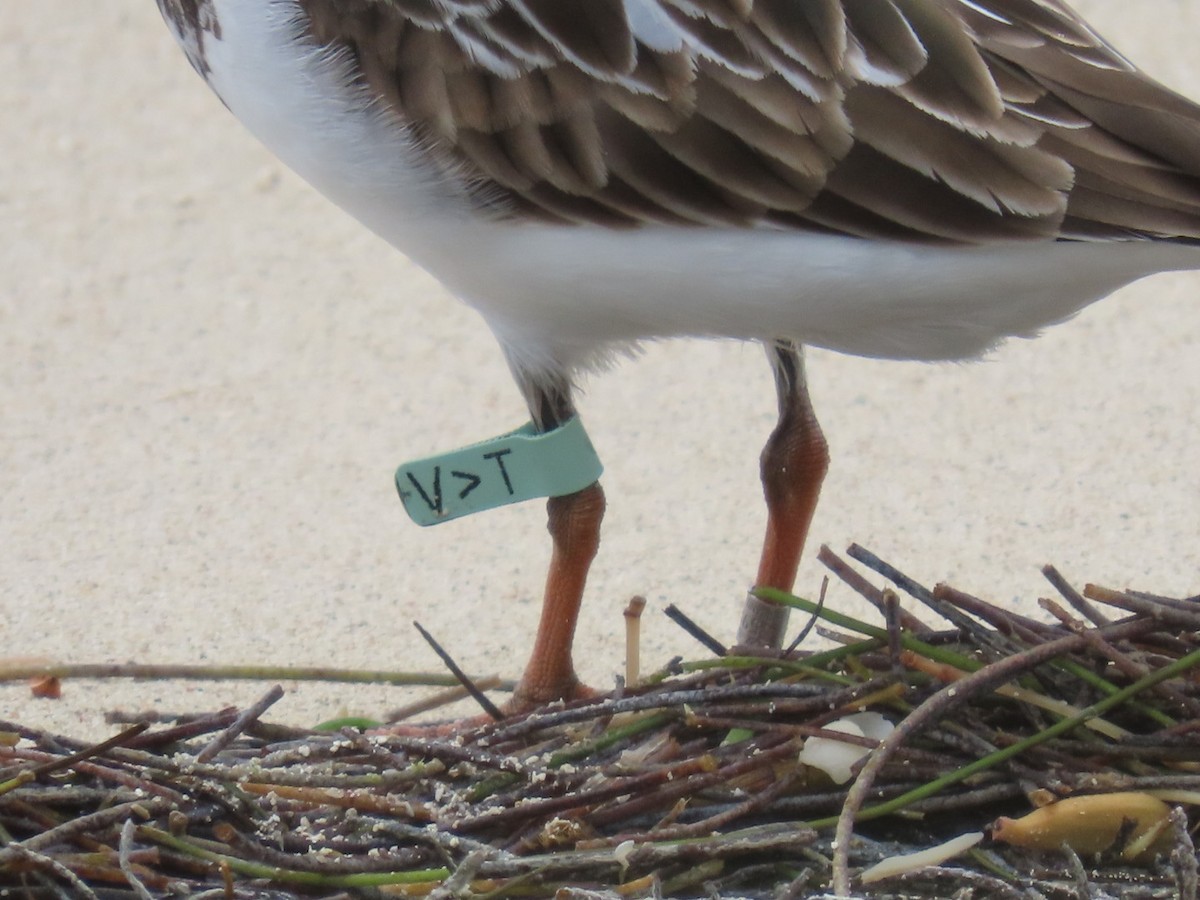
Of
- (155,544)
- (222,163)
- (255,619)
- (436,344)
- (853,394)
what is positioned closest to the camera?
(255,619)

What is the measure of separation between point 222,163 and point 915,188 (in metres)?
3.63

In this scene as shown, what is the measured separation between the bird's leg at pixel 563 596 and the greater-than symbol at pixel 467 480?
0.26 metres

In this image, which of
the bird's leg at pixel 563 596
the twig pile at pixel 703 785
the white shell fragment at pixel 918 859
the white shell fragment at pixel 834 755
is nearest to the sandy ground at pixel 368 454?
the bird's leg at pixel 563 596

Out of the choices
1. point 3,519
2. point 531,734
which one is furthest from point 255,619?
point 531,734

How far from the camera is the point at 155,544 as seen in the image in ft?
12.1

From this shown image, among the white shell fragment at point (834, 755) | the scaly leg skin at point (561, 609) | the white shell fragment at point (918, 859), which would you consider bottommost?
the white shell fragment at point (918, 859)

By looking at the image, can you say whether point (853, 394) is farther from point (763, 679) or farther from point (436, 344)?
point (763, 679)

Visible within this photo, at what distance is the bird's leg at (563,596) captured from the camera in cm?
290

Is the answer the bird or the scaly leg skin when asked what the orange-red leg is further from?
the bird

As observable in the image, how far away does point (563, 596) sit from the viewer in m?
2.94

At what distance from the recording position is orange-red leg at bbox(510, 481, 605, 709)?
2898mm

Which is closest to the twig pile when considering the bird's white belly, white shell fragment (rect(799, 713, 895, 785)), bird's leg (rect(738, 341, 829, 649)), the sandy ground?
white shell fragment (rect(799, 713, 895, 785))

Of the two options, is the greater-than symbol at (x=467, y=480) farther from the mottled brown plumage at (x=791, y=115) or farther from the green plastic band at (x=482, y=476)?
the mottled brown plumage at (x=791, y=115)

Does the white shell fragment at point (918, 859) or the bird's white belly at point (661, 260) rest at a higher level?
the bird's white belly at point (661, 260)
